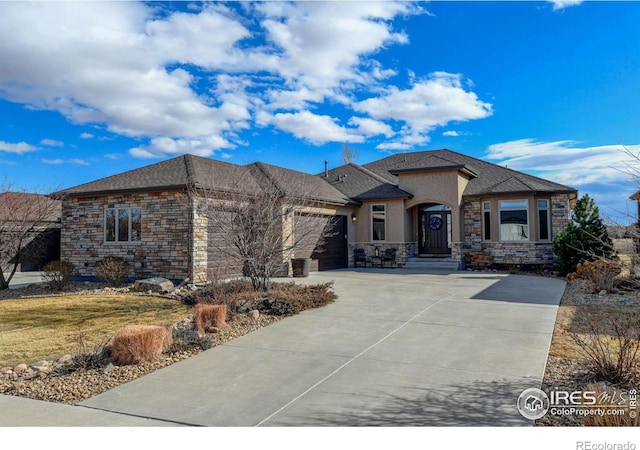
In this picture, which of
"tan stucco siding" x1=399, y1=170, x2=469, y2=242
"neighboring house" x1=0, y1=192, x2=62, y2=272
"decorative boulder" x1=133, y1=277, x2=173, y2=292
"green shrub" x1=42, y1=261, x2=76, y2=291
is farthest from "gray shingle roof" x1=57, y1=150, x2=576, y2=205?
"decorative boulder" x1=133, y1=277, x2=173, y2=292

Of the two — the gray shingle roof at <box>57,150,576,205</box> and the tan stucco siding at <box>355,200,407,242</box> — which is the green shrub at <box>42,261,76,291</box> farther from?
the tan stucco siding at <box>355,200,407,242</box>

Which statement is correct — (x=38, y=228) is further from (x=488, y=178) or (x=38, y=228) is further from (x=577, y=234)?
(x=577, y=234)

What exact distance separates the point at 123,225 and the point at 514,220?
16.2 m

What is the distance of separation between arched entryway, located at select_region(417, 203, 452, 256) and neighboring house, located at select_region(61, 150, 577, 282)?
5cm

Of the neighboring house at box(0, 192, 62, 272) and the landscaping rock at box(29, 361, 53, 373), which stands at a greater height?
the neighboring house at box(0, 192, 62, 272)

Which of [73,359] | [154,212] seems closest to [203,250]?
[154,212]

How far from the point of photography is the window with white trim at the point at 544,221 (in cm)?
1809

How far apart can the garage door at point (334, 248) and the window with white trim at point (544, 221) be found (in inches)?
342

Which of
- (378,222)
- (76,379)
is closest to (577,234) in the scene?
(378,222)

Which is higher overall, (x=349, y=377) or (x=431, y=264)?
(x=431, y=264)

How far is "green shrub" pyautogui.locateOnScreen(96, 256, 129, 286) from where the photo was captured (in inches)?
534

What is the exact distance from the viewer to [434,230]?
68.0 ft

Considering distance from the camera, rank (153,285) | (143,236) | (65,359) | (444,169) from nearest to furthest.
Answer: (65,359), (153,285), (143,236), (444,169)

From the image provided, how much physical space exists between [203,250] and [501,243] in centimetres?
1297
